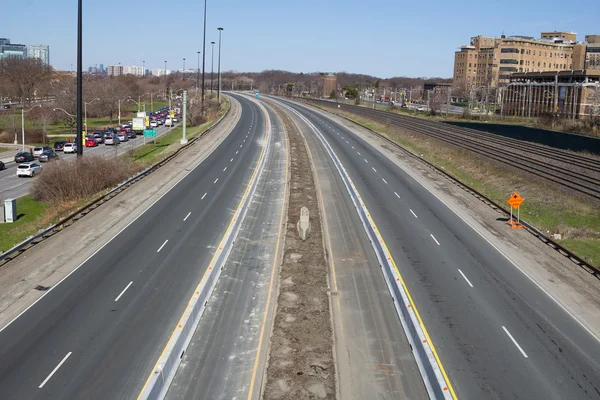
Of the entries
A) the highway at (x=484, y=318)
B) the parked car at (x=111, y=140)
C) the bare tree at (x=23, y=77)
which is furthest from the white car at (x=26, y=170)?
the bare tree at (x=23, y=77)

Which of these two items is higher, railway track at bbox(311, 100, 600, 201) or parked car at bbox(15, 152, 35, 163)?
railway track at bbox(311, 100, 600, 201)

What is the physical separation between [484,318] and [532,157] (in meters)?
38.0

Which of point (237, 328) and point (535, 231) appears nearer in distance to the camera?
point (237, 328)

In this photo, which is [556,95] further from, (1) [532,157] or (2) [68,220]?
(2) [68,220]

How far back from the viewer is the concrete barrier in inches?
585

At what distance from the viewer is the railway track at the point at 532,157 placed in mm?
41656

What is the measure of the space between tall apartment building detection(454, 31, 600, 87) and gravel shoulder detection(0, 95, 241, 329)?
141 m

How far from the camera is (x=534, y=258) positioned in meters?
26.9

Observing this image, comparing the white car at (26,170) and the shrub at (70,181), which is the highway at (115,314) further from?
the white car at (26,170)

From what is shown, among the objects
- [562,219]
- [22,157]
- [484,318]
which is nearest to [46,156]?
[22,157]

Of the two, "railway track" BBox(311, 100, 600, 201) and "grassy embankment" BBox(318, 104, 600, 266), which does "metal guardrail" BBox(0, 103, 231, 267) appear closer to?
"grassy embankment" BBox(318, 104, 600, 266)

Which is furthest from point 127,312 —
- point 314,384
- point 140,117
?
point 140,117

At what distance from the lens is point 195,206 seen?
34.9 metres

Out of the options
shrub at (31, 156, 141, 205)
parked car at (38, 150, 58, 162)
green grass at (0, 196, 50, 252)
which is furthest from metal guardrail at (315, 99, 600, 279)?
parked car at (38, 150, 58, 162)
